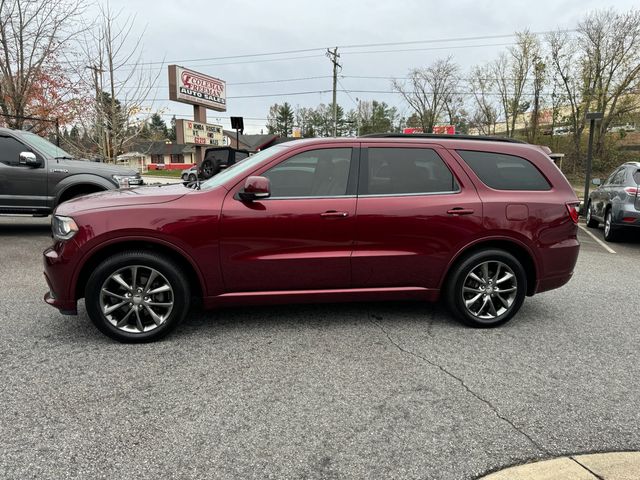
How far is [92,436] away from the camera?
2428 millimetres

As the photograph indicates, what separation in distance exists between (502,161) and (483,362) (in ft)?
6.35

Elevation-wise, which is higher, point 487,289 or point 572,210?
point 572,210

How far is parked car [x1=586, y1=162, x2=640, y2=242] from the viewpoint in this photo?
27.3ft

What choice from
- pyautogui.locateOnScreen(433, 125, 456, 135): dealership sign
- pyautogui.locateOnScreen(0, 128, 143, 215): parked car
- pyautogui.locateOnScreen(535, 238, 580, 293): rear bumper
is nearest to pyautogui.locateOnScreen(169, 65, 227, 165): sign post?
pyautogui.locateOnScreen(0, 128, 143, 215): parked car

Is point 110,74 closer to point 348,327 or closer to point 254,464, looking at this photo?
point 348,327

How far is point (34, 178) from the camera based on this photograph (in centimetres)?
772

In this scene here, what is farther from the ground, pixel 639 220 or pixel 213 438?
pixel 639 220

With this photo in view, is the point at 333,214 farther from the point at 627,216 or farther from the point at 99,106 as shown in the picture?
the point at 99,106

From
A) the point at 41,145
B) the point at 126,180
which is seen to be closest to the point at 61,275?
the point at 126,180

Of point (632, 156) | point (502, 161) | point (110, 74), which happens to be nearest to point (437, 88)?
point (632, 156)

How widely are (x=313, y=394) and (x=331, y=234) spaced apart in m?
1.39

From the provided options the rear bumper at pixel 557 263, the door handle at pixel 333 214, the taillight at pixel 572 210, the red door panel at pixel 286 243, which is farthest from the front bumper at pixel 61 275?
the taillight at pixel 572 210

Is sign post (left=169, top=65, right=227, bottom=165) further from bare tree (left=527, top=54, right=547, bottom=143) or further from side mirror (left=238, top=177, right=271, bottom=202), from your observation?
bare tree (left=527, top=54, right=547, bottom=143)

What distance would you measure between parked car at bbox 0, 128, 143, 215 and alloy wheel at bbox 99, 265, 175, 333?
16.4ft
